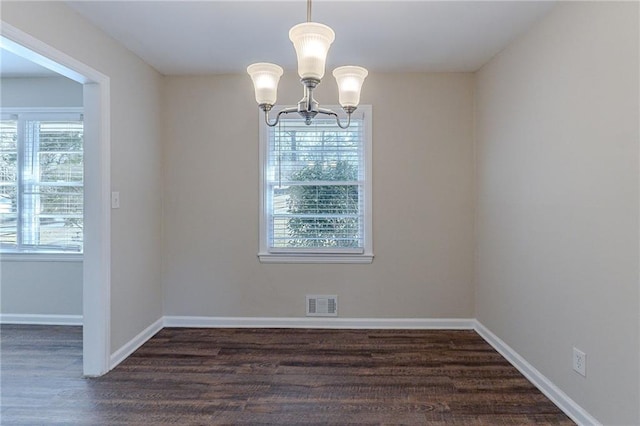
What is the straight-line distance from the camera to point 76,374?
2672 mm

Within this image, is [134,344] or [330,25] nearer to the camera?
[330,25]

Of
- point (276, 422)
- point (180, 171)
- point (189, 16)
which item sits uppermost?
point (189, 16)

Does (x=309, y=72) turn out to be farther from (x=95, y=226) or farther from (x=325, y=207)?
(x=325, y=207)

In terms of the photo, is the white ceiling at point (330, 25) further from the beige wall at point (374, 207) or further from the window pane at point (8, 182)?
the window pane at point (8, 182)

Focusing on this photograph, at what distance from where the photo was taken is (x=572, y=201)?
2139 mm

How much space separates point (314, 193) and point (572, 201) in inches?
83.1

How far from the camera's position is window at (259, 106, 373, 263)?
358 centimetres

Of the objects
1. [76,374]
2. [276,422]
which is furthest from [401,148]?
[76,374]

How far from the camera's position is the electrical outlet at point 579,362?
6.72 feet

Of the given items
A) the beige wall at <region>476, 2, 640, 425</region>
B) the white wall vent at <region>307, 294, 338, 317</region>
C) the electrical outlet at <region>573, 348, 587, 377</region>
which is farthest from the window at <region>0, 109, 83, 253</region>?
the electrical outlet at <region>573, 348, 587, 377</region>

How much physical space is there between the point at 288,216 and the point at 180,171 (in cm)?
113

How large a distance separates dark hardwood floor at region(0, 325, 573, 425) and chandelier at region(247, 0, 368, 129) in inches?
67.3

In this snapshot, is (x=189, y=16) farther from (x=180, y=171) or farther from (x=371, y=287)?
(x=371, y=287)

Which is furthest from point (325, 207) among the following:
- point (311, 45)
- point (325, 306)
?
point (311, 45)
